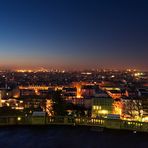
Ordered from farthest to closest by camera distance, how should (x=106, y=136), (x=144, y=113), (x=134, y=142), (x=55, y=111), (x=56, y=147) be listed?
(x=144, y=113), (x=55, y=111), (x=106, y=136), (x=134, y=142), (x=56, y=147)

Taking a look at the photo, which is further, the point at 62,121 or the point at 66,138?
the point at 62,121

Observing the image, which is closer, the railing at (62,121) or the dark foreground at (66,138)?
the dark foreground at (66,138)

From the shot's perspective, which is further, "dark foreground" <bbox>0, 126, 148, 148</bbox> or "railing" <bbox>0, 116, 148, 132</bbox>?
"railing" <bbox>0, 116, 148, 132</bbox>

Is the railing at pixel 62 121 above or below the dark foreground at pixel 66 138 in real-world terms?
above

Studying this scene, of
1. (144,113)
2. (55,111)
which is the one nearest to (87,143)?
(55,111)

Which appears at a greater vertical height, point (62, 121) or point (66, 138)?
point (62, 121)

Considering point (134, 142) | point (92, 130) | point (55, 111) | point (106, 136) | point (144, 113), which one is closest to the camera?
point (134, 142)

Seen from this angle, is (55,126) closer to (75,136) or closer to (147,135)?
(75,136)

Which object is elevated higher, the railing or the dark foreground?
the railing
